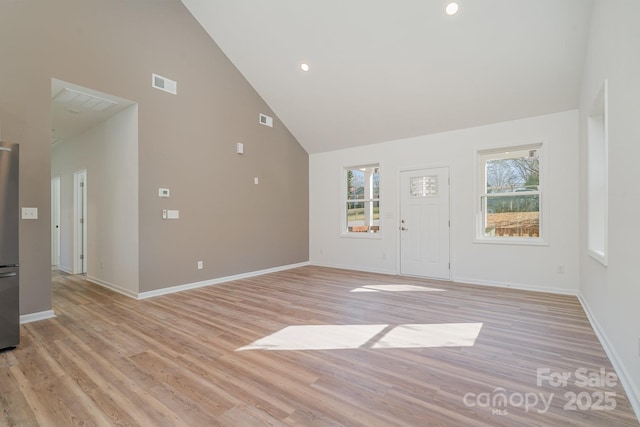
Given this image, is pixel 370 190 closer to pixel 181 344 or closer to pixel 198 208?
pixel 198 208

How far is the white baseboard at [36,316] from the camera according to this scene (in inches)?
129

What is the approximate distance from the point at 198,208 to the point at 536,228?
5431mm

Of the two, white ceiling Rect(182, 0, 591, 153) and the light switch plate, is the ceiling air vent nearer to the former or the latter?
white ceiling Rect(182, 0, 591, 153)

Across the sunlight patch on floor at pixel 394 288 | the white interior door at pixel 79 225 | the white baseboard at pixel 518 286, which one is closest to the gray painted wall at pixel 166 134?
the sunlight patch on floor at pixel 394 288

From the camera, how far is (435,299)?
13.7 ft

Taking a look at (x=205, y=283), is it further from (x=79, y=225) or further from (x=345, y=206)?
(x=345, y=206)

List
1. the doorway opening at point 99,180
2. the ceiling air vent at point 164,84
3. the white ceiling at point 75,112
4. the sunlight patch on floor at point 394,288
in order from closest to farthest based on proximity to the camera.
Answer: the white ceiling at point 75,112 → the doorway opening at point 99,180 → the ceiling air vent at point 164,84 → the sunlight patch on floor at point 394,288

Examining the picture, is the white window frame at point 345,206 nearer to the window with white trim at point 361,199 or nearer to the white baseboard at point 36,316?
the window with white trim at point 361,199

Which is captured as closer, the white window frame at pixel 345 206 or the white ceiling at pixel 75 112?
the white ceiling at pixel 75 112

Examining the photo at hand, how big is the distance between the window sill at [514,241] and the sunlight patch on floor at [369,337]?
2.21 m

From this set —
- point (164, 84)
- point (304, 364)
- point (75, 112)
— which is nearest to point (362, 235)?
point (304, 364)

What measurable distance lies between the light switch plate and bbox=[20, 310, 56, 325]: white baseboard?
107cm

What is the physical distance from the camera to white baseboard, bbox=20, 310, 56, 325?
3.28m

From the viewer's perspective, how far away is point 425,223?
564 centimetres
